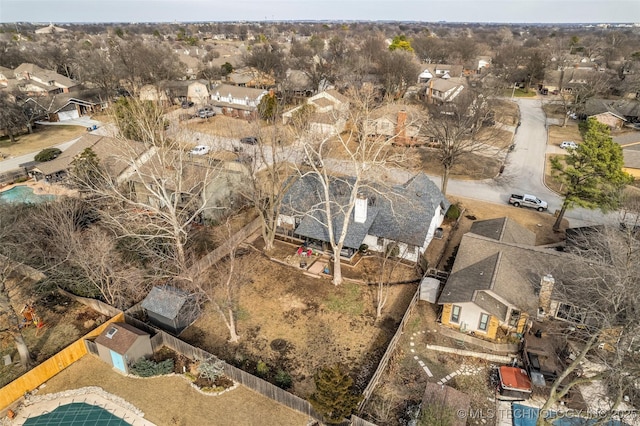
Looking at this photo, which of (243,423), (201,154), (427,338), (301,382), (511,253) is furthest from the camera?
(201,154)

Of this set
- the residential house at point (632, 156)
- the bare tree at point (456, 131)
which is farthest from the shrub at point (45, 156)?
the residential house at point (632, 156)

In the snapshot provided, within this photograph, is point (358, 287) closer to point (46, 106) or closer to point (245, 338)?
point (245, 338)

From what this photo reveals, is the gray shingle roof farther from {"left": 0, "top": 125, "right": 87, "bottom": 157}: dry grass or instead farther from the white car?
{"left": 0, "top": 125, "right": 87, "bottom": 157}: dry grass

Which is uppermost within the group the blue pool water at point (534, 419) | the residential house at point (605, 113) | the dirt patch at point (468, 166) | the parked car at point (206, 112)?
the residential house at point (605, 113)

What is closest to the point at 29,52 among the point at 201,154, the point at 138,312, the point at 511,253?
the point at 201,154

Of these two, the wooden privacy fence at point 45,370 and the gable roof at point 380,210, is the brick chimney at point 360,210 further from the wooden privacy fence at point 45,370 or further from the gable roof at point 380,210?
the wooden privacy fence at point 45,370

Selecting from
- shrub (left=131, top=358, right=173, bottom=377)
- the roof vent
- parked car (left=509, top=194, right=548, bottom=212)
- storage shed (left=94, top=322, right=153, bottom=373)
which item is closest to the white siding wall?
shrub (left=131, top=358, right=173, bottom=377)

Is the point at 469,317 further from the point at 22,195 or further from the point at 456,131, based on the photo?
the point at 22,195
